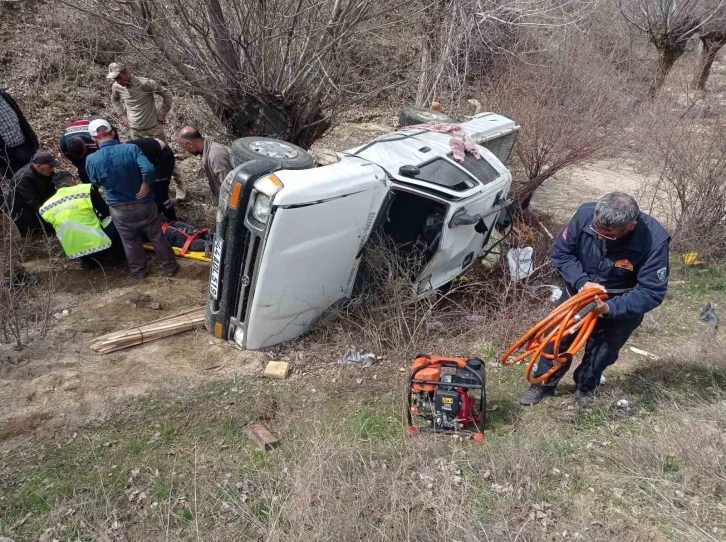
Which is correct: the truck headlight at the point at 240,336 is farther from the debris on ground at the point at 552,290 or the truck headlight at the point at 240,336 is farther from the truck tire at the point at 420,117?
the truck tire at the point at 420,117

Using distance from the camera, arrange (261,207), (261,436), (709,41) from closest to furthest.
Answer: (261,436) → (261,207) → (709,41)

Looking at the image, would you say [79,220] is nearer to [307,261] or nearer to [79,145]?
[79,145]

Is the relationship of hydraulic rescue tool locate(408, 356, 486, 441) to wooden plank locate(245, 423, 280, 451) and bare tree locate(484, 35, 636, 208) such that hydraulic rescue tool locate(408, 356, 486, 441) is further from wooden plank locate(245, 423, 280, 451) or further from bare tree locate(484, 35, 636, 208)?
bare tree locate(484, 35, 636, 208)

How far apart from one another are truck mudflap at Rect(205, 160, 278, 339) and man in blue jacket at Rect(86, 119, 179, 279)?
1511 mm

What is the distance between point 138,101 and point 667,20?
13112 millimetres

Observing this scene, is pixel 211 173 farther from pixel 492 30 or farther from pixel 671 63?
pixel 671 63

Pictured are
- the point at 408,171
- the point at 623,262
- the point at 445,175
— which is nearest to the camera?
the point at 623,262

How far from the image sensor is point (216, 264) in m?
4.92

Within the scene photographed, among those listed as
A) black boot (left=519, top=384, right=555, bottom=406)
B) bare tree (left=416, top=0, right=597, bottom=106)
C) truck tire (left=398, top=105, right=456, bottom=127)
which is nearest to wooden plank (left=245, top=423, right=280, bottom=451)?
black boot (left=519, top=384, right=555, bottom=406)

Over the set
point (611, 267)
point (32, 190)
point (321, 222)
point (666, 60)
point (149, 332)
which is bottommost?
point (149, 332)

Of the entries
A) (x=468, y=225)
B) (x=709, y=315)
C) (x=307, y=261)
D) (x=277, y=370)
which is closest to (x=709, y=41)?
(x=709, y=315)

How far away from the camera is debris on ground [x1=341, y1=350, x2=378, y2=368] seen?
5098 millimetres

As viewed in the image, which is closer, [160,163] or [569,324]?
[569,324]

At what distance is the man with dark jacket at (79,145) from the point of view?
6660 millimetres
